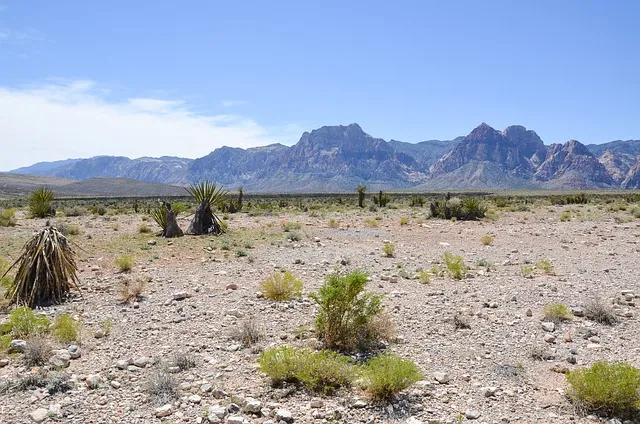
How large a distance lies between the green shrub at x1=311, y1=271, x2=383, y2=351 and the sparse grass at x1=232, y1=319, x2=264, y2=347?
94 cm

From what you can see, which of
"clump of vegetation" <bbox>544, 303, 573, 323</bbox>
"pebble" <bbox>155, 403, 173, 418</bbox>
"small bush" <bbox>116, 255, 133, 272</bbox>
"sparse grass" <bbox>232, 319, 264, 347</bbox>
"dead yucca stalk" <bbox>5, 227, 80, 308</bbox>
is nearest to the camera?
"pebble" <bbox>155, 403, 173, 418</bbox>

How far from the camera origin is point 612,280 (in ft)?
37.5

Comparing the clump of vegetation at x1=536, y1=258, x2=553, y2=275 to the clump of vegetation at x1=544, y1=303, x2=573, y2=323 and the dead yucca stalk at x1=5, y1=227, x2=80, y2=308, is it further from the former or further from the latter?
the dead yucca stalk at x1=5, y1=227, x2=80, y2=308

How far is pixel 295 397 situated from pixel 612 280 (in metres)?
9.09

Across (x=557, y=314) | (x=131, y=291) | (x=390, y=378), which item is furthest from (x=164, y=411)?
(x=557, y=314)

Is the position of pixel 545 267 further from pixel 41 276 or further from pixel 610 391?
pixel 41 276

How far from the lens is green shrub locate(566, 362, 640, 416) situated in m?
5.46

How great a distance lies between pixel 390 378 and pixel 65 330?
5.05 m

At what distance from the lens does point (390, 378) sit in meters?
5.79

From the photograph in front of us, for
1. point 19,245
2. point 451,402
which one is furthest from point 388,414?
point 19,245

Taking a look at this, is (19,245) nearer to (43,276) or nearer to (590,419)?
(43,276)

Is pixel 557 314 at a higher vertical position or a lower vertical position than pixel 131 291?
lower

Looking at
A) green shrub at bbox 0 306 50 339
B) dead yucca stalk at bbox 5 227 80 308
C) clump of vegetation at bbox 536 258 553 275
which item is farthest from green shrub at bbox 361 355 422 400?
clump of vegetation at bbox 536 258 553 275

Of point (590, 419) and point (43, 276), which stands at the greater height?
point (43, 276)
